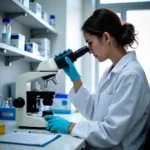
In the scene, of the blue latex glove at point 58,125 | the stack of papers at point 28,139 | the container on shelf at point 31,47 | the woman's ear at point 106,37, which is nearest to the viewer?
the stack of papers at point 28,139

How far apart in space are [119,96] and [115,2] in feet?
7.75

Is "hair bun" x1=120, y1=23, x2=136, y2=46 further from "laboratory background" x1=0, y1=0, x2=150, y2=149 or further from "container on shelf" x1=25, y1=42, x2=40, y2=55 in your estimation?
"container on shelf" x1=25, y1=42, x2=40, y2=55

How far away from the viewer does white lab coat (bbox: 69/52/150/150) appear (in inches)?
43.1

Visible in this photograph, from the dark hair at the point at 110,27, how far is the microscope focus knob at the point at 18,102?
1.82ft

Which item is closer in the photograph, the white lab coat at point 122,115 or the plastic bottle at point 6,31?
the white lab coat at point 122,115

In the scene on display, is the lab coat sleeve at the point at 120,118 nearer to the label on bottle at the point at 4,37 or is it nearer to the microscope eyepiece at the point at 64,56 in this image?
the microscope eyepiece at the point at 64,56

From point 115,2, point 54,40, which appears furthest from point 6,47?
point 115,2

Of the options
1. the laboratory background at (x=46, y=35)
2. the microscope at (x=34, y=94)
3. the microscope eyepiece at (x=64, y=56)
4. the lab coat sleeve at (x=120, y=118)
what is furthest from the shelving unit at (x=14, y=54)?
the lab coat sleeve at (x=120, y=118)

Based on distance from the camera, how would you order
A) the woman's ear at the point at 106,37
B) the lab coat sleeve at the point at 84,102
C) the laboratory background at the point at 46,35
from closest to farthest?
the woman's ear at the point at 106,37 < the lab coat sleeve at the point at 84,102 < the laboratory background at the point at 46,35

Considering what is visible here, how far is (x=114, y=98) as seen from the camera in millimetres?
1158

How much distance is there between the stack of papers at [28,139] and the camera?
3.31 ft

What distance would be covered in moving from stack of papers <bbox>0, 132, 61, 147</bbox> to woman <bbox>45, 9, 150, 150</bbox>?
0.12 m

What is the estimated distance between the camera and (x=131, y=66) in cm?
123

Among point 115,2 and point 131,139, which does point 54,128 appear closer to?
point 131,139
